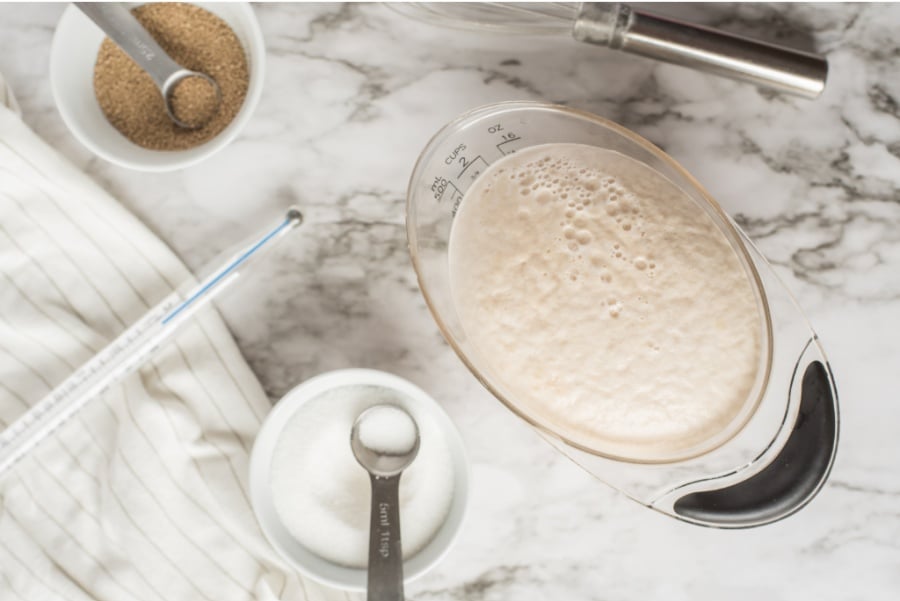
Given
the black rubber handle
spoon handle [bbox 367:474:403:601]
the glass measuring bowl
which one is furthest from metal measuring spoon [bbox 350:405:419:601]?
the black rubber handle

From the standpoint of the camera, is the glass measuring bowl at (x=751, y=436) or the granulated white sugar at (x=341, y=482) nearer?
the glass measuring bowl at (x=751, y=436)

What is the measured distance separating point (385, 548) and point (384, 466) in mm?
78

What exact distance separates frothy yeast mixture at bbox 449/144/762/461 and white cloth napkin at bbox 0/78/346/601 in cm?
31

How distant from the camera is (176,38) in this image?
76 centimetres

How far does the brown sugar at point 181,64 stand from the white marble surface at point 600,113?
4 cm

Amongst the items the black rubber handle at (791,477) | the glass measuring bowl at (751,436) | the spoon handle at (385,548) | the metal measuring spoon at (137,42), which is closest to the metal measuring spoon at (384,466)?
the spoon handle at (385,548)

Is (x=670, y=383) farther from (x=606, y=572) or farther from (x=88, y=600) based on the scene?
(x=88, y=600)

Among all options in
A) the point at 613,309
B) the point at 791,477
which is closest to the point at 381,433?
the point at 613,309

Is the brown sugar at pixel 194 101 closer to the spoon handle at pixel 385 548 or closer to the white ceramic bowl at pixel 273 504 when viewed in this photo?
the white ceramic bowl at pixel 273 504

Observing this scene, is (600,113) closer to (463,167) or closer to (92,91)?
(463,167)

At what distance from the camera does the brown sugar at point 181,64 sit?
2.44 ft

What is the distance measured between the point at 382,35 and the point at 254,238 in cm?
25

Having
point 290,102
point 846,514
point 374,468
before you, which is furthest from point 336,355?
point 846,514

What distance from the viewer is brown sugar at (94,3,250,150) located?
0.74 meters
